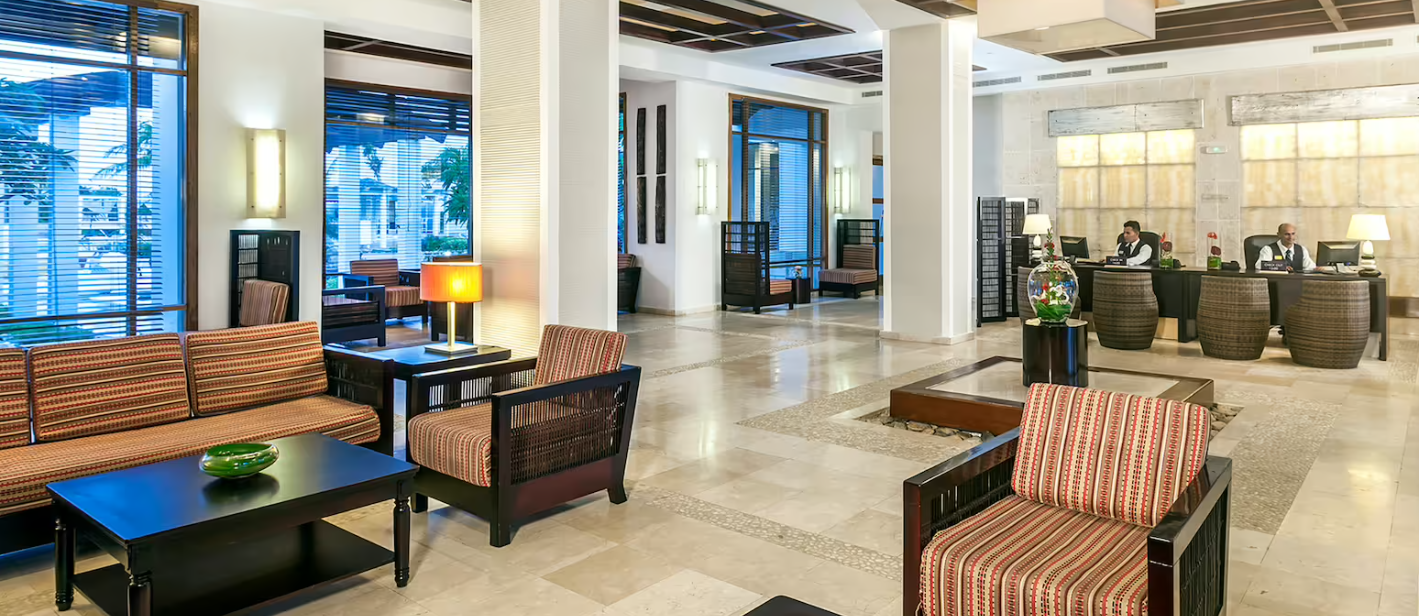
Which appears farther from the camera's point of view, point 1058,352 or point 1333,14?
point 1333,14

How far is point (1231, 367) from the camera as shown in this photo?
27.1 ft

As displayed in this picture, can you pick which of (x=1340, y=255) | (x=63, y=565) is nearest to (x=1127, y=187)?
(x=1340, y=255)

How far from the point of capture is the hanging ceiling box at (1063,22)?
17.9ft

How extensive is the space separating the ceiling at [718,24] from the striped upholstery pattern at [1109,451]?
6.40 meters

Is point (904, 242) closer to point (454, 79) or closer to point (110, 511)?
point (454, 79)

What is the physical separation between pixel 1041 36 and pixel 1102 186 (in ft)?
28.0

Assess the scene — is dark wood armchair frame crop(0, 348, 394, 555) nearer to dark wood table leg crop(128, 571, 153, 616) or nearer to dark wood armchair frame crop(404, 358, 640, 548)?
dark wood armchair frame crop(404, 358, 640, 548)

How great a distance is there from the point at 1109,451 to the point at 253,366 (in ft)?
12.7

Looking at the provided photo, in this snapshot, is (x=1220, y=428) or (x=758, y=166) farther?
(x=758, y=166)

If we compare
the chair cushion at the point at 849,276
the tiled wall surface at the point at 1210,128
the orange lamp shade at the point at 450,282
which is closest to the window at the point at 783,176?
the chair cushion at the point at 849,276

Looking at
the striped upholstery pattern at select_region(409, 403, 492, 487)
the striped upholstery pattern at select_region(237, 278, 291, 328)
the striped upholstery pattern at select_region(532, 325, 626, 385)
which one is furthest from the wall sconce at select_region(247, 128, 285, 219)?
the striped upholstery pattern at select_region(409, 403, 492, 487)

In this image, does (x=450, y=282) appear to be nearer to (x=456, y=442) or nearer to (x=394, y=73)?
(x=456, y=442)

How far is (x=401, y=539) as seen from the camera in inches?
135

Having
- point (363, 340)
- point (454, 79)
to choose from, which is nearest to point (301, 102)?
point (363, 340)
